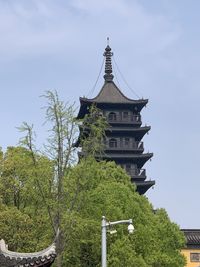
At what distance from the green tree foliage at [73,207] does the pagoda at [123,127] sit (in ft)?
72.2

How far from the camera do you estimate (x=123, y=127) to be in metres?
64.4

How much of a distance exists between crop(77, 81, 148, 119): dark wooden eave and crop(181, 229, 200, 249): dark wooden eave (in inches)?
517

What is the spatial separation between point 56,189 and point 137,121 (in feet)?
127

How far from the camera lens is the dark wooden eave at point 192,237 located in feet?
212

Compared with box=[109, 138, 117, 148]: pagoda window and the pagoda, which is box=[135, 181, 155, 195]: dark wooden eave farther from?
box=[109, 138, 117, 148]: pagoda window

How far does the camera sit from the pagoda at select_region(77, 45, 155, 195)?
62562 mm

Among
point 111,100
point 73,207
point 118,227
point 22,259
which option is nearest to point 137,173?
point 111,100

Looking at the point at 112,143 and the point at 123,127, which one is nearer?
the point at 112,143

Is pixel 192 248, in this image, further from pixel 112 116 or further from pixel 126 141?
pixel 112 116

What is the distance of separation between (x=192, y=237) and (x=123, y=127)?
12.8 metres

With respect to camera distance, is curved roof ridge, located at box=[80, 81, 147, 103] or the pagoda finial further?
the pagoda finial

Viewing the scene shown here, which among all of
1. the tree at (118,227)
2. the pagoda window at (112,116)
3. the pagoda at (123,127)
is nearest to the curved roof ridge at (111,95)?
the pagoda at (123,127)

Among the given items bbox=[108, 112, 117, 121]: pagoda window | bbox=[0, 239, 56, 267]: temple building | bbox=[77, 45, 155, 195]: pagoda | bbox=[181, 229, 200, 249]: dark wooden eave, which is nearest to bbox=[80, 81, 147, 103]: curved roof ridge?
bbox=[77, 45, 155, 195]: pagoda

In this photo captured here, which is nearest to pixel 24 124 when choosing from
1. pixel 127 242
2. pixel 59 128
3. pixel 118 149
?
pixel 59 128
